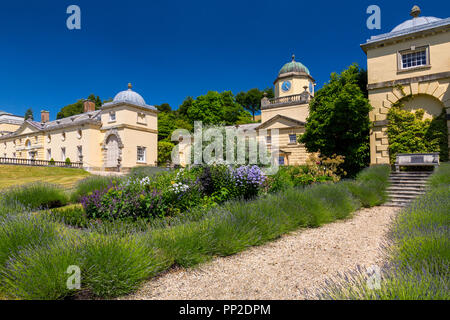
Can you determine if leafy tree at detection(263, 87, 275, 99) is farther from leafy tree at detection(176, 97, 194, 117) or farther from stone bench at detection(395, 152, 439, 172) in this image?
stone bench at detection(395, 152, 439, 172)

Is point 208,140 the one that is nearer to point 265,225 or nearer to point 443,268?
point 265,225

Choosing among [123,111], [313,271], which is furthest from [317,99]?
[123,111]

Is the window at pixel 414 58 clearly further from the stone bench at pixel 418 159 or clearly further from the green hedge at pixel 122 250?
the green hedge at pixel 122 250

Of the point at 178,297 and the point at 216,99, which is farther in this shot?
the point at 216,99

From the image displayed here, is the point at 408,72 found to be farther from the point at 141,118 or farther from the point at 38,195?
the point at 141,118

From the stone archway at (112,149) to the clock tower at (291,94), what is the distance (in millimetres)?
15344

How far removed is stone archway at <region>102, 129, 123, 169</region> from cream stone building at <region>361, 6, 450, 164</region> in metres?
23.0

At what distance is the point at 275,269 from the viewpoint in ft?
11.4

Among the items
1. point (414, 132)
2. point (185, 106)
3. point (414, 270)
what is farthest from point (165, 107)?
point (414, 270)

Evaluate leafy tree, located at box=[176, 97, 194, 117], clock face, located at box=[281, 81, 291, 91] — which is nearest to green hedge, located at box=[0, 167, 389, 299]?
clock face, located at box=[281, 81, 291, 91]

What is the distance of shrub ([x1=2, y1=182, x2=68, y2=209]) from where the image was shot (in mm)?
7608

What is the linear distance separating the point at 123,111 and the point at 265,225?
2601 cm

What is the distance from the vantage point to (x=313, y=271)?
338 centimetres
